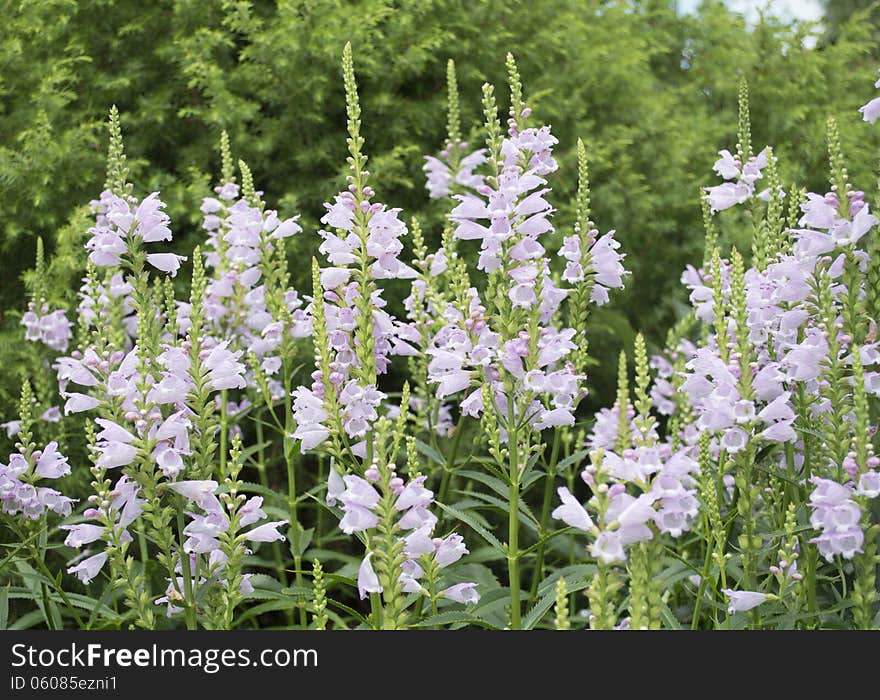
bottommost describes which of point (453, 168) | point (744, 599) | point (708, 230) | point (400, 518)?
point (744, 599)

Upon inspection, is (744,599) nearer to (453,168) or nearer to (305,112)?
(453,168)

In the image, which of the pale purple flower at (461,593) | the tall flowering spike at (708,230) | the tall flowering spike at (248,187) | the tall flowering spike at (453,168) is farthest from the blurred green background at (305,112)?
the pale purple flower at (461,593)

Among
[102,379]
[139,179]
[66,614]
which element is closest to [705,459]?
[102,379]

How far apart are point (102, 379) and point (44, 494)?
51 centimetres

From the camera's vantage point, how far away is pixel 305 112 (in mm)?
6027

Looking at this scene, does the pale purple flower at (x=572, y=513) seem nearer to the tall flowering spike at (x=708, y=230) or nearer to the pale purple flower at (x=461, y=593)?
the pale purple flower at (x=461, y=593)

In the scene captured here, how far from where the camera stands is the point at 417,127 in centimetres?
616

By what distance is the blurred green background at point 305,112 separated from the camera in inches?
228

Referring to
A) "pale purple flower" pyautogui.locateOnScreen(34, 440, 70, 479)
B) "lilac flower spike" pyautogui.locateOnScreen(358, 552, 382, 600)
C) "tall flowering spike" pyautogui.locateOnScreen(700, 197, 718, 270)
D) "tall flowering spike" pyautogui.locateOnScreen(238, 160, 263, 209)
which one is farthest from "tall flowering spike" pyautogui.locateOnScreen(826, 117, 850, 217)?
"pale purple flower" pyautogui.locateOnScreen(34, 440, 70, 479)

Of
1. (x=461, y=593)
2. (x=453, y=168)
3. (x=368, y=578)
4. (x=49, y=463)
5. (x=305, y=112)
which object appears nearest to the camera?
(x=368, y=578)

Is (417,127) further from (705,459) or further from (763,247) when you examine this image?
(705,459)

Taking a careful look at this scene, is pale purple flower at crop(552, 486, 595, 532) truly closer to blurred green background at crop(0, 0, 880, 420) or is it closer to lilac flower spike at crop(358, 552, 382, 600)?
lilac flower spike at crop(358, 552, 382, 600)

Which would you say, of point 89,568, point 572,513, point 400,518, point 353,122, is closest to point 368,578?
Result: point 400,518

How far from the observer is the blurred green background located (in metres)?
5.80
